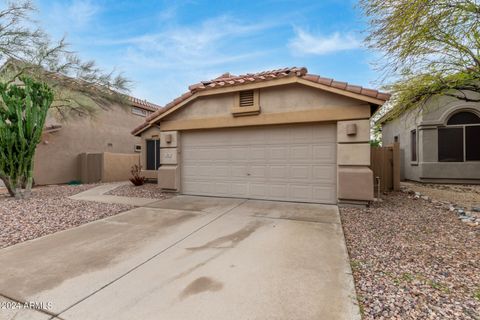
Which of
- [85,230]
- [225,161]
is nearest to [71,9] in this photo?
[225,161]

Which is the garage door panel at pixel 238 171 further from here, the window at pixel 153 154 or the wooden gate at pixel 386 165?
the window at pixel 153 154

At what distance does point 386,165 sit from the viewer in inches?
342

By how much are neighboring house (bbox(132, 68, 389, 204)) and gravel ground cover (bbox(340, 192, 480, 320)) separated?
1.48 metres

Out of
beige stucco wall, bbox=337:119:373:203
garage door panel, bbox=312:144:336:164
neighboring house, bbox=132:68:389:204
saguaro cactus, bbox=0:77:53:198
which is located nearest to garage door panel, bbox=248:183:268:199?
neighboring house, bbox=132:68:389:204

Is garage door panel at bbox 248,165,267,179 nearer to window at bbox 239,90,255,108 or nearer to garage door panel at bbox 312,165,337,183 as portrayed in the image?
garage door panel at bbox 312,165,337,183

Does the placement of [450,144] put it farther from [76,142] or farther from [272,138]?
[76,142]

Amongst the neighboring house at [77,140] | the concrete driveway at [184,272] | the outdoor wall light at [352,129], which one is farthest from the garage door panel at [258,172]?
the neighboring house at [77,140]

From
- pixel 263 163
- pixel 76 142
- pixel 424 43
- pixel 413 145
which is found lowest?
pixel 263 163

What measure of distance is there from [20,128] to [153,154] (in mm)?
5528

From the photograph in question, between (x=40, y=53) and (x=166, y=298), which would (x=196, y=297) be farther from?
(x=40, y=53)

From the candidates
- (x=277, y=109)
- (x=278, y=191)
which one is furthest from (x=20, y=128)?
(x=278, y=191)

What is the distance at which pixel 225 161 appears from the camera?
791cm

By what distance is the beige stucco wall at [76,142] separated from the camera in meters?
12.4

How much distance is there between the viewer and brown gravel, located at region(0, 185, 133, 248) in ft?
14.5
